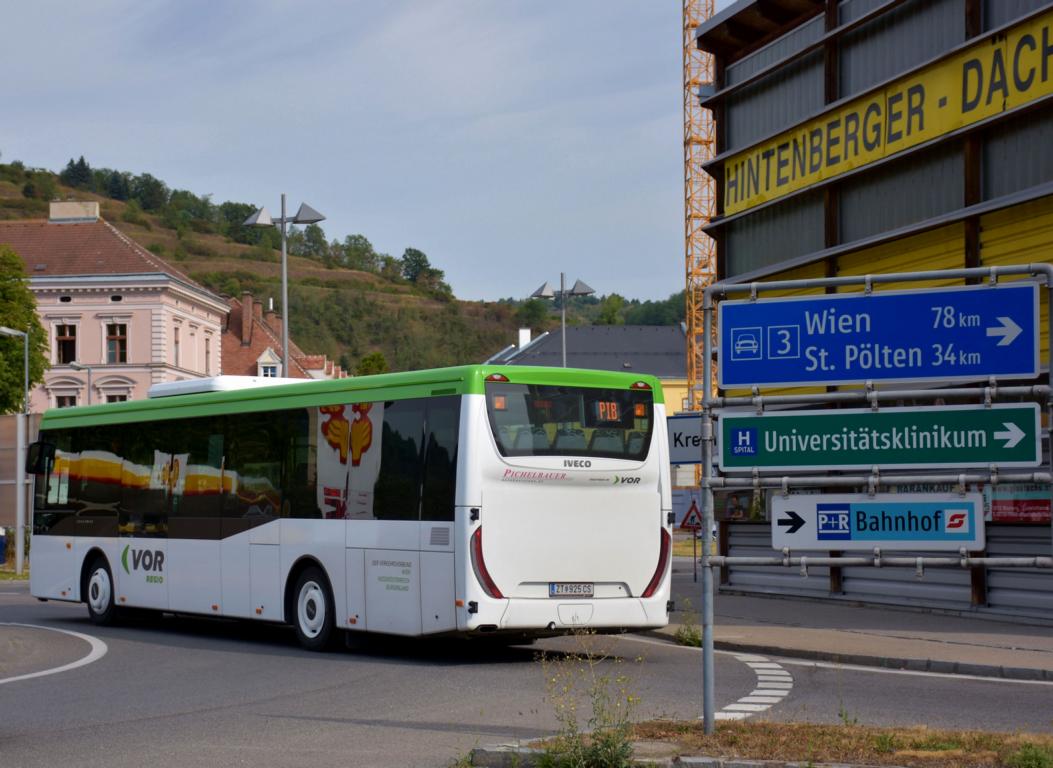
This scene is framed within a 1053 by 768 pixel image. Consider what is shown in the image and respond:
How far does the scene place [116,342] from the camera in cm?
8594

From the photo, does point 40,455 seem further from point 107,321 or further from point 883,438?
point 107,321

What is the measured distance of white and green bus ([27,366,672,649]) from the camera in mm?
15734

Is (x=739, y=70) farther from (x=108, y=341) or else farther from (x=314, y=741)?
(x=108, y=341)

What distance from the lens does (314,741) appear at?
35.5ft

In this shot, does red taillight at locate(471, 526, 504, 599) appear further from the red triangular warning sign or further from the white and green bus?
the red triangular warning sign

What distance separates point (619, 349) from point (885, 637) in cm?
9626

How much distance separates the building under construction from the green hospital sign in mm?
7870

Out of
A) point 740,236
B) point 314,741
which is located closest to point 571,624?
point 314,741

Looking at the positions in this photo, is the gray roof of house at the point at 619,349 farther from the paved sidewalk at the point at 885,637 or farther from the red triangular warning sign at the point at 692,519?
the paved sidewalk at the point at 885,637

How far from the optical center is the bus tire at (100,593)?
72.6ft

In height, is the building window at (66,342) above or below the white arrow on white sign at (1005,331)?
above

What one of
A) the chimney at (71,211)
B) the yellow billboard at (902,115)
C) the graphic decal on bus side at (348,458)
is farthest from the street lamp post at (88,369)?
the graphic decal on bus side at (348,458)

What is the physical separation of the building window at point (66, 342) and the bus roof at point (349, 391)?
65.6 metres

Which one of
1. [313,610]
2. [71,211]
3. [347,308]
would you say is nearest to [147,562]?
[313,610]
